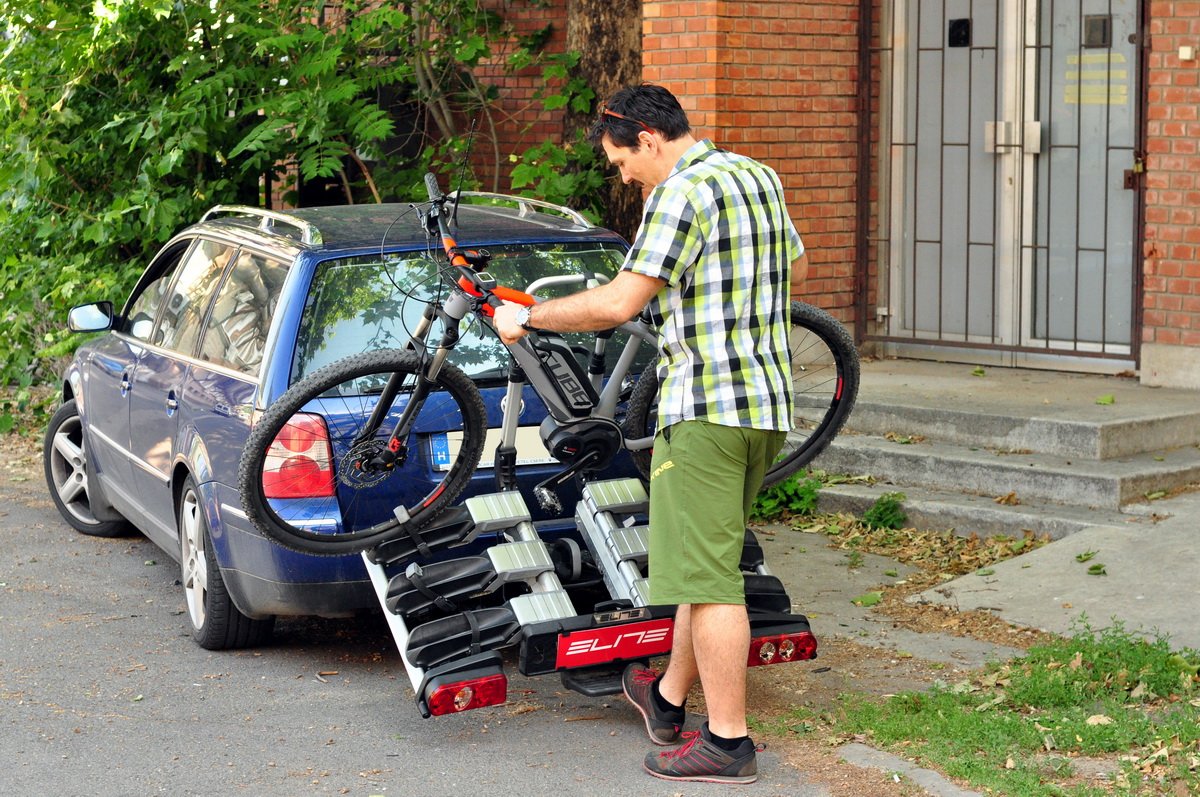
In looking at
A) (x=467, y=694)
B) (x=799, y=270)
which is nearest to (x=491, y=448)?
(x=467, y=694)

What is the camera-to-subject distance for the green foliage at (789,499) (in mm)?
8211

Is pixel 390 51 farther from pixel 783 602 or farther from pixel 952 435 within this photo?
pixel 783 602

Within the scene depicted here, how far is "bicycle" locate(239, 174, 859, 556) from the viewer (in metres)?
5.34

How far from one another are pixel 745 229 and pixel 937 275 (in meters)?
5.90

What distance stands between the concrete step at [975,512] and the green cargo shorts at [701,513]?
3034mm

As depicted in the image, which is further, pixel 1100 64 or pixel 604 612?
pixel 1100 64

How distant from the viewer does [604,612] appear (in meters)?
5.12

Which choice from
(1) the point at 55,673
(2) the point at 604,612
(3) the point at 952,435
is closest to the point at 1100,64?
(3) the point at 952,435

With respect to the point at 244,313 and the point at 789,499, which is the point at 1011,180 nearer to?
the point at 789,499

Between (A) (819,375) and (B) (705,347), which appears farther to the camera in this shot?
(A) (819,375)

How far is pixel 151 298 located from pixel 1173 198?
Result: 5.64m

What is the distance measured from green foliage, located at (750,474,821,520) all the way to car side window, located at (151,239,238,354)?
10.2 feet

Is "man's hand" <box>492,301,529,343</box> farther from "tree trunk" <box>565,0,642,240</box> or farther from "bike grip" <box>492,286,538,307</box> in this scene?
"tree trunk" <box>565,0,642,240</box>

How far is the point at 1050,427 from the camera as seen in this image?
8.02 metres
